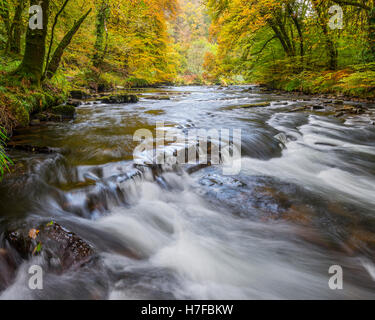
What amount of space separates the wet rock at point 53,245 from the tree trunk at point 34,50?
12.3ft

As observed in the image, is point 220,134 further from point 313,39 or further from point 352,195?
point 313,39

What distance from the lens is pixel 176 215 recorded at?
6.50ft

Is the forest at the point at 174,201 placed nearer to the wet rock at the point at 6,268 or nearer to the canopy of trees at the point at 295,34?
the wet rock at the point at 6,268

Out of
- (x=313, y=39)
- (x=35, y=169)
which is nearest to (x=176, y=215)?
(x=35, y=169)

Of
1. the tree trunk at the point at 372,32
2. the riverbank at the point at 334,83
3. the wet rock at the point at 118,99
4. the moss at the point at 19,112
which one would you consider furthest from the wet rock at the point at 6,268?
the tree trunk at the point at 372,32

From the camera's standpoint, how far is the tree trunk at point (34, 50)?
12.8 feet

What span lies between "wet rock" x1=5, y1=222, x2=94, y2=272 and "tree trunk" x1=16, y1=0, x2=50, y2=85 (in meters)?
3.76

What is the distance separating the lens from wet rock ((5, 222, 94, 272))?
1.28 m

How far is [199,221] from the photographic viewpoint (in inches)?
75.3

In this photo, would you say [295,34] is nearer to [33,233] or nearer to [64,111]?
[64,111]

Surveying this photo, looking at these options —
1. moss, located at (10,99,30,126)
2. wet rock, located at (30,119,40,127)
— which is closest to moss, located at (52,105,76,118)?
wet rock, located at (30,119,40,127)
